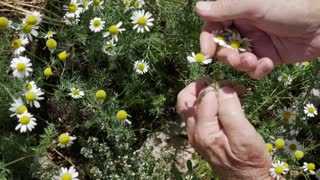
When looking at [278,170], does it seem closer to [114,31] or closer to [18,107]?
[114,31]

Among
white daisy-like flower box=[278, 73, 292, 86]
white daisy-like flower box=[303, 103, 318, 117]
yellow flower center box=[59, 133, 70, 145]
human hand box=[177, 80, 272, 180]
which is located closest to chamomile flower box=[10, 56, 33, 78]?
yellow flower center box=[59, 133, 70, 145]

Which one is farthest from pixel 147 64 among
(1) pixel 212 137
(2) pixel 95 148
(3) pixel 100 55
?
(1) pixel 212 137

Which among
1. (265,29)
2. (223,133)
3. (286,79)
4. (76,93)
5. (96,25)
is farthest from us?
(286,79)

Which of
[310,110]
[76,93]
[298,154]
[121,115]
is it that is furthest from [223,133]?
[310,110]

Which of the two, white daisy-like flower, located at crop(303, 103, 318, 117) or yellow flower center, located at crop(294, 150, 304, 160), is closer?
yellow flower center, located at crop(294, 150, 304, 160)

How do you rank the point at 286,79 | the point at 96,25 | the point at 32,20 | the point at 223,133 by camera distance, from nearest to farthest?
the point at 223,133, the point at 32,20, the point at 96,25, the point at 286,79

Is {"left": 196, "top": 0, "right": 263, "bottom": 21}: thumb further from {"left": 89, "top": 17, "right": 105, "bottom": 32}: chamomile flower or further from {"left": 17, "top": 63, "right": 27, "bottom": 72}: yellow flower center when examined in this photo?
{"left": 17, "top": 63, "right": 27, "bottom": 72}: yellow flower center
